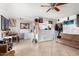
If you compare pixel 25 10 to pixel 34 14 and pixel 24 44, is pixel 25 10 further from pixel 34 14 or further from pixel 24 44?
pixel 24 44

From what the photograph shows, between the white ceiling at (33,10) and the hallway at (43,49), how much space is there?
0.71 meters

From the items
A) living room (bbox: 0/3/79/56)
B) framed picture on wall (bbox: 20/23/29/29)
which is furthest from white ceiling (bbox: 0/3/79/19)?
framed picture on wall (bbox: 20/23/29/29)

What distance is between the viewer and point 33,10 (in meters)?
3.31

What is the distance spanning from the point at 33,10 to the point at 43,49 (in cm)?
104

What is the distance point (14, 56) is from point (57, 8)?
1.54m

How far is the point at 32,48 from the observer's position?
3.55m

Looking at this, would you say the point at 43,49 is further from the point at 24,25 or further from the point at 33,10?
the point at 33,10

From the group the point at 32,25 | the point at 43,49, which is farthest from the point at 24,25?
the point at 43,49

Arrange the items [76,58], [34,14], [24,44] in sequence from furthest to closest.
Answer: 1. [24,44]
2. [34,14]
3. [76,58]

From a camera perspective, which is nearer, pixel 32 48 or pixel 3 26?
pixel 3 26

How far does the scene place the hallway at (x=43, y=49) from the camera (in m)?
3.31

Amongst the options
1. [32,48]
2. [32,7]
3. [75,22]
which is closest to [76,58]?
[75,22]

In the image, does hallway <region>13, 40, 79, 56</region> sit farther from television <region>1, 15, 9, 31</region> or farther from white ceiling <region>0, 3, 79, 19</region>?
white ceiling <region>0, 3, 79, 19</region>

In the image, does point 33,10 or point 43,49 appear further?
point 43,49
